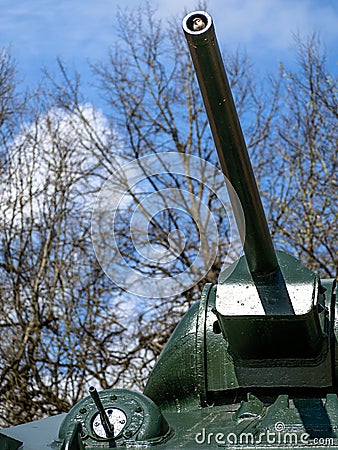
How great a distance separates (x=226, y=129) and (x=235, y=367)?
178 centimetres

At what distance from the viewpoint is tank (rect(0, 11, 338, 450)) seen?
4.16 meters

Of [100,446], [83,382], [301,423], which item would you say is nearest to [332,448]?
[301,423]

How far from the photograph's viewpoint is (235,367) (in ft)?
17.0

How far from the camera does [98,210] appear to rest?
47.9 ft

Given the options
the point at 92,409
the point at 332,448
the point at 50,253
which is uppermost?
the point at 50,253

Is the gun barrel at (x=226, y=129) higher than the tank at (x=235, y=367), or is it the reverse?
the gun barrel at (x=226, y=129)

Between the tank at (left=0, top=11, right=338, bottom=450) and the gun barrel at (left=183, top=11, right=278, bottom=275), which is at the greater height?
the gun barrel at (left=183, top=11, right=278, bottom=275)

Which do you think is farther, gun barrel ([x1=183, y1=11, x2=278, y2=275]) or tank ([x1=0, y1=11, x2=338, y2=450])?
tank ([x1=0, y1=11, x2=338, y2=450])

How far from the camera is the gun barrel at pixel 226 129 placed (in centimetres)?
374

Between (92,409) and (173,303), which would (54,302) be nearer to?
(173,303)

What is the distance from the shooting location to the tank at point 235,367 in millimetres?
4156

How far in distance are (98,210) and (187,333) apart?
9.21 m

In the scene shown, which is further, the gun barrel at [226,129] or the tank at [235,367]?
the tank at [235,367]

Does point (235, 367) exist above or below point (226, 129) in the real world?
below
